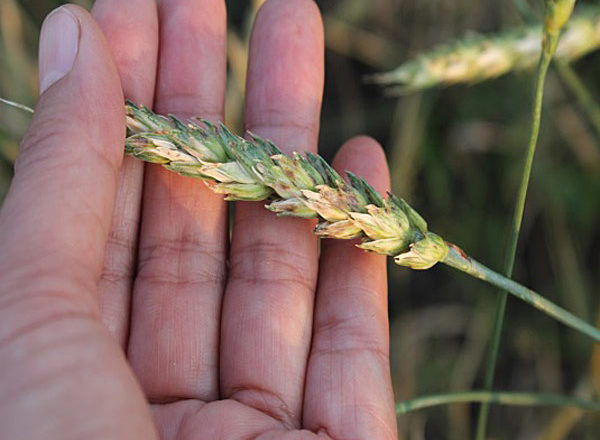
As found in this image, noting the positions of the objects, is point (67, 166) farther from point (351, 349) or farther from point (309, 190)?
point (351, 349)

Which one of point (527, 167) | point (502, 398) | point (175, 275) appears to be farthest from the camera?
point (175, 275)

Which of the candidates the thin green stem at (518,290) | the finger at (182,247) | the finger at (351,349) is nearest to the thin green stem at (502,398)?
the finger at (351,349)

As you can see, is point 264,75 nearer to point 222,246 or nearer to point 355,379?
point 222,246

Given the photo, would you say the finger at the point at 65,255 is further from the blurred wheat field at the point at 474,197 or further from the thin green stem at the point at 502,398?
the blurred wheat field at the point at 474,197

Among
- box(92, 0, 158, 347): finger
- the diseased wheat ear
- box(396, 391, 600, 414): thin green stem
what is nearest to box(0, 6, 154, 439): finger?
the diseased wheat ear

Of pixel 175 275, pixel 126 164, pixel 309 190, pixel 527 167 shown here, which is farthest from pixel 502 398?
pixel 126 164
